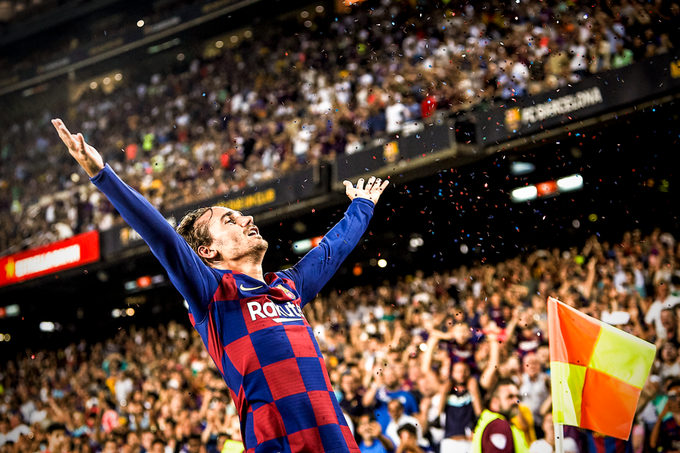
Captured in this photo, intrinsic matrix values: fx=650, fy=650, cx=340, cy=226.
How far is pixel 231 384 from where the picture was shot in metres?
2.80

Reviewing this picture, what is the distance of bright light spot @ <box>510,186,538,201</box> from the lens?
1212cm

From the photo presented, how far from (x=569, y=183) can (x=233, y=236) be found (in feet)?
31.9

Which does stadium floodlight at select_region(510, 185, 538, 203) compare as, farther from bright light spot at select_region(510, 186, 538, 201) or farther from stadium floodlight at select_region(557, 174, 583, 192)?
stadium floodlight at select_region(557, 174, 583, 192)

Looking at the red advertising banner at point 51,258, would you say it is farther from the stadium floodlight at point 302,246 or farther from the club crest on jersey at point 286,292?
the club crest on jersey at point 286,292

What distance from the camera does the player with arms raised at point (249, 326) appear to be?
256cm

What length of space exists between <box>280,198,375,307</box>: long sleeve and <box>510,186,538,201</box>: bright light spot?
8.93 m

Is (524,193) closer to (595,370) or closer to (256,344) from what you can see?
(595,370)

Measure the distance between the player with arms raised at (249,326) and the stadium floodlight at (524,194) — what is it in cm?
976

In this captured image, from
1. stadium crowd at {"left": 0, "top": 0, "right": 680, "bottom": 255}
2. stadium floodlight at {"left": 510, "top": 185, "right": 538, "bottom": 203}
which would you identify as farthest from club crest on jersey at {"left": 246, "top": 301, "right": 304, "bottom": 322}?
stadium floodlight at {"left": 510, "top": 185, "right": 538, "bottom": 203}

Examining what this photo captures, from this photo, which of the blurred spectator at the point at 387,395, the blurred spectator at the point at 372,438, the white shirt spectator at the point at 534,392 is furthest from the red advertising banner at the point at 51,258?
the white shirt spectator at the point at 534,392

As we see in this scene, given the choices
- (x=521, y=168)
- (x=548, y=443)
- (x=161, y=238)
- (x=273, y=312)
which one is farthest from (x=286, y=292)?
(x=521, y=168)

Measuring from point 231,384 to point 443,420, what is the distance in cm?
397

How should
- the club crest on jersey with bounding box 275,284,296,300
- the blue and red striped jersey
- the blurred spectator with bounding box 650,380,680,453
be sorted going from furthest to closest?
the blurred spectator with bounding box 650,380,680,453
the club crest on jersey with bounding box 275,284,296,300
the blue and red striped jersey

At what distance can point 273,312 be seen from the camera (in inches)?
112
